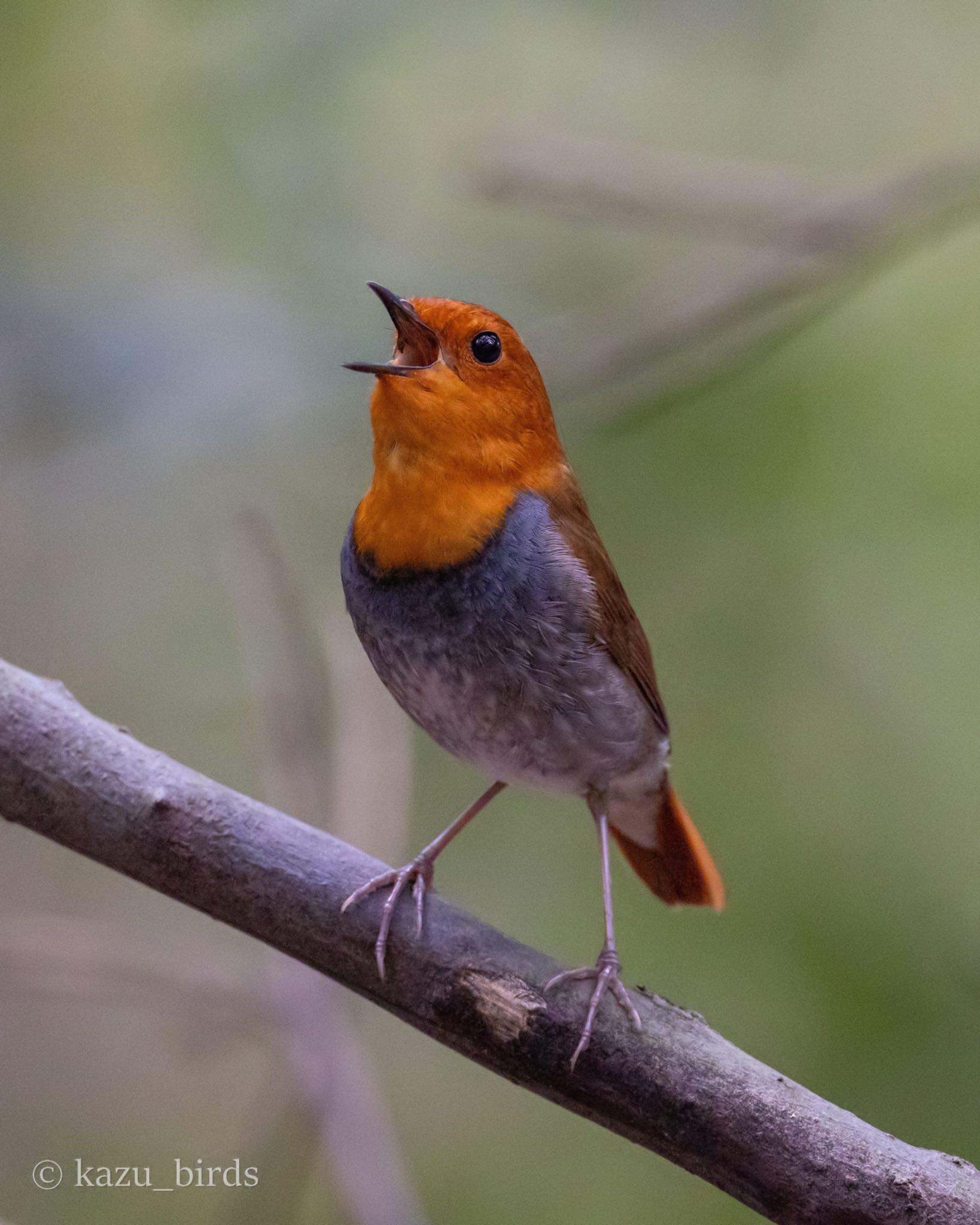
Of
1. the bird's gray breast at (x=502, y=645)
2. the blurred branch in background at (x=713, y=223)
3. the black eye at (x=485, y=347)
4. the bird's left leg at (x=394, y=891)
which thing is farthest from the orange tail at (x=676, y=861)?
the blurred branch in background at (x=713, y=223)

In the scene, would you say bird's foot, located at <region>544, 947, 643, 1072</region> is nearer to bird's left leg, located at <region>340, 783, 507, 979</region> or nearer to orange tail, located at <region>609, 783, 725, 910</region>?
bird's left leg, located at <region>340, 783, 507, 979</region>

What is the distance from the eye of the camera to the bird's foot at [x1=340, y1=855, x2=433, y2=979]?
224cm

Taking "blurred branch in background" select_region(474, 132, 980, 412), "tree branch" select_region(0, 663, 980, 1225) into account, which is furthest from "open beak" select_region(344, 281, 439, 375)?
"blurred branch in background" select_region(474, 132, 980, 412)

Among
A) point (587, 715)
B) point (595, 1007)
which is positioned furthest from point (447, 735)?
point (595, 1007)

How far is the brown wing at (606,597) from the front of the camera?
279 centimetres

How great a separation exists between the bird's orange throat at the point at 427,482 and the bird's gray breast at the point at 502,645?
1.6 inches

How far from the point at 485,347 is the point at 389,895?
1.24 metres

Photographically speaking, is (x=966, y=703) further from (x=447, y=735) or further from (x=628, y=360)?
(x=447, y=735)

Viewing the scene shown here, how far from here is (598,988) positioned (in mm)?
2293

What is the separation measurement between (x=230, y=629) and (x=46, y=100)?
7.02ft

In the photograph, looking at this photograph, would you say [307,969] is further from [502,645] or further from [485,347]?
[485,347]

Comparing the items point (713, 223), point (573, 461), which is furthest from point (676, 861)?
point (713, 223)

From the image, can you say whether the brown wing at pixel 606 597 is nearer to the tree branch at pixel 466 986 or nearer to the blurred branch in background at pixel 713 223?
the tree branch at pixel 466 986

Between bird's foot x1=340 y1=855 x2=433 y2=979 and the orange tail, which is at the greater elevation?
the orange tail
